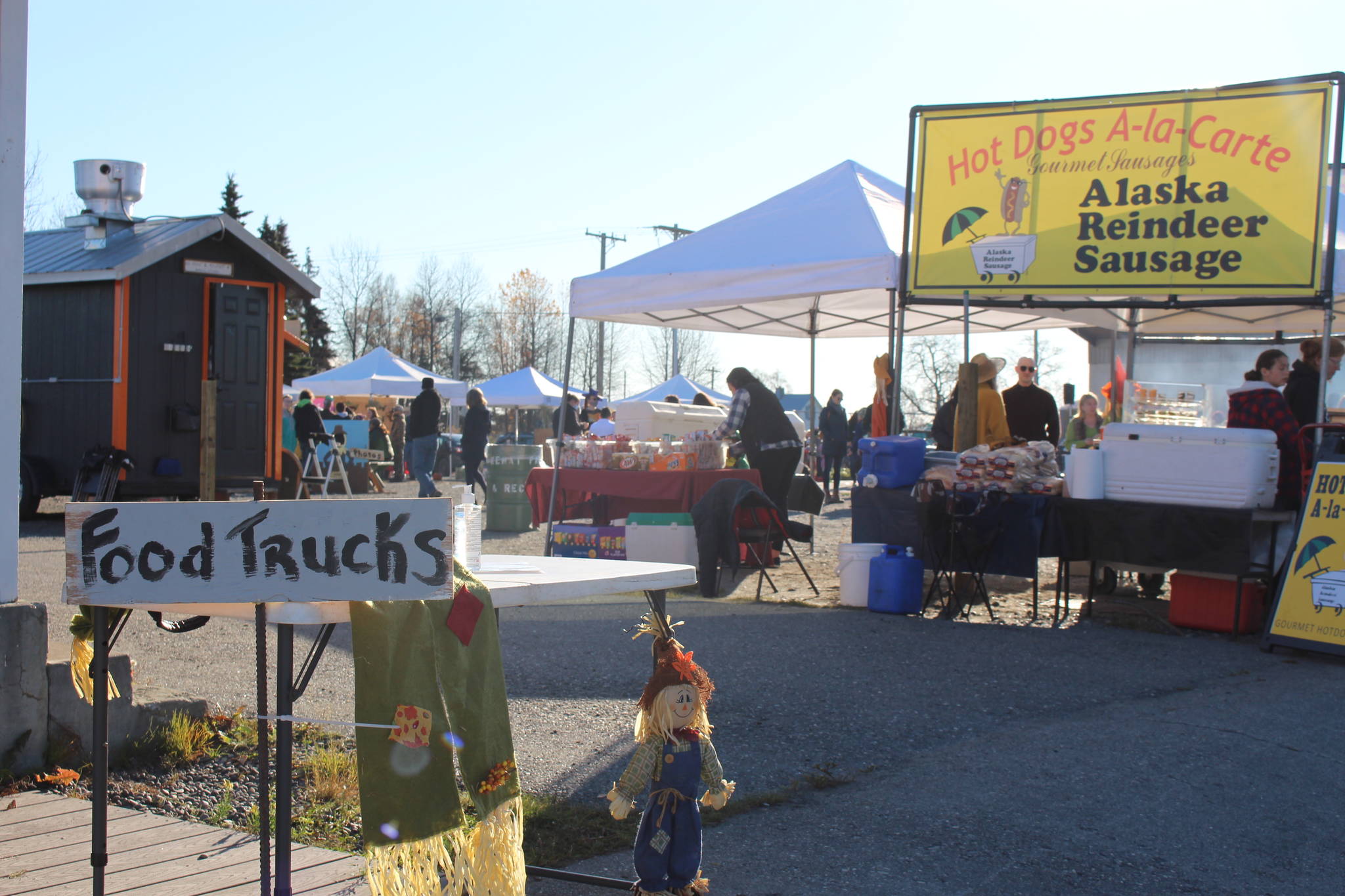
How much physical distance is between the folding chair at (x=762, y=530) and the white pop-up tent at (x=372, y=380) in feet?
59.1

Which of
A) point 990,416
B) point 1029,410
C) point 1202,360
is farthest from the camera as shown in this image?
point 1202,360

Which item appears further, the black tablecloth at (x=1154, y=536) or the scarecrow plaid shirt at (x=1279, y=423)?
the scarecrow plaid shirt at (x=1279, y=423)

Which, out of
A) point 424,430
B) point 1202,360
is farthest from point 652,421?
point 1202,360

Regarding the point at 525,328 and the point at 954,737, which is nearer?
the point at 954,737

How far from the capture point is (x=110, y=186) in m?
14.0

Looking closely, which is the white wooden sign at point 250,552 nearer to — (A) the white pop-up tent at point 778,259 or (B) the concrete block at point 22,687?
(B) the concrete block at point 22,687

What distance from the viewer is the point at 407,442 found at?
50.9 ft

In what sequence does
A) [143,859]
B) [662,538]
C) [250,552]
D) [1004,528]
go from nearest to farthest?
1. [250,552]
2. [143,859]
3. [1004,528]
4. [662,538]

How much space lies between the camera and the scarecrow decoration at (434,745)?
250cm

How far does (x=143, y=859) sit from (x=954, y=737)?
10.7 feet

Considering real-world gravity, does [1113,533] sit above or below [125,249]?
below

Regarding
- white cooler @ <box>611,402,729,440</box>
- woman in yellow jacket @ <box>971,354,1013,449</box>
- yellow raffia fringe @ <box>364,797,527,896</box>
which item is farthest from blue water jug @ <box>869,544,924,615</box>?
yellow raffia fringe @ <box>364,797,527,896</box>

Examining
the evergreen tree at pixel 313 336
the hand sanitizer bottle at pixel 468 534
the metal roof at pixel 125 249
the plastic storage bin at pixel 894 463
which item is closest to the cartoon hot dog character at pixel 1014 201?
the plastic storage bin at pixel 894 463

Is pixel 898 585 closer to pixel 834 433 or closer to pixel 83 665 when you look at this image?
pixel 83 665
